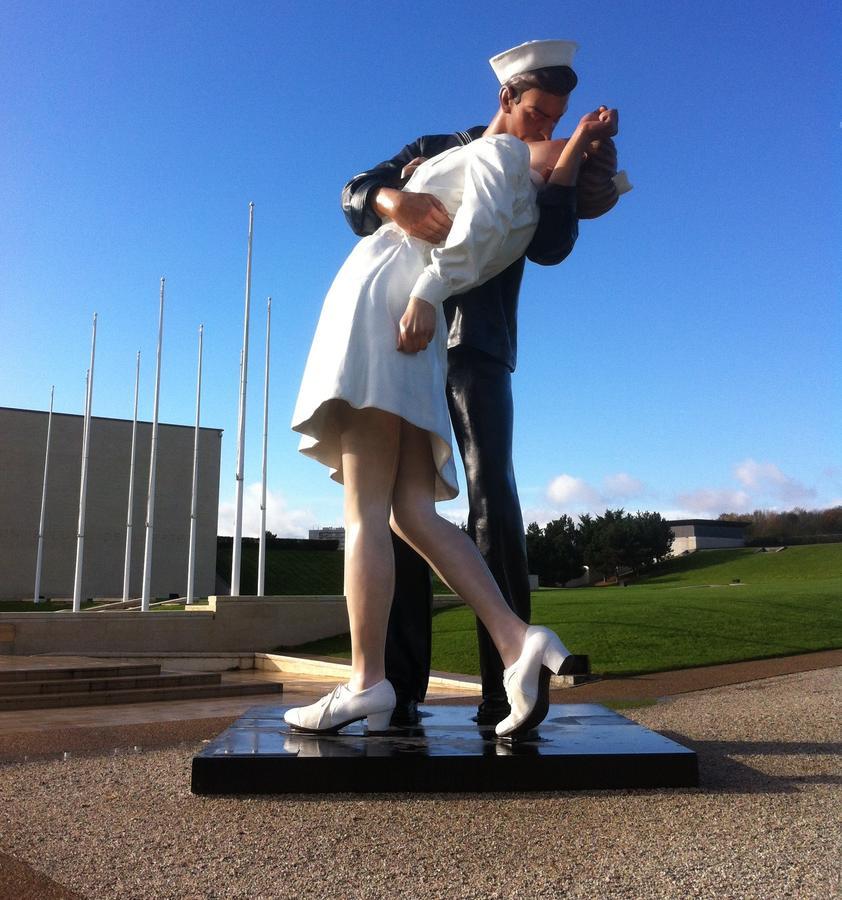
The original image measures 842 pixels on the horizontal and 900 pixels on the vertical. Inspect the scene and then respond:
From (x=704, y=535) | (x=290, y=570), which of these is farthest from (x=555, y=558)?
(x=704, y=535)

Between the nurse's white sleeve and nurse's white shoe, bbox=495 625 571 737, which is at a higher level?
the nurse's white sleeve

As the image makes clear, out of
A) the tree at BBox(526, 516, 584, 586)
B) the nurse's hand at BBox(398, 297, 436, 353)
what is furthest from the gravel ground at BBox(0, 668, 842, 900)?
the tree at BBox(526, 516, 584, 586)

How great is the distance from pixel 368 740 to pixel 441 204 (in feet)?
7.55

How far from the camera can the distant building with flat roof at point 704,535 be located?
6488cm

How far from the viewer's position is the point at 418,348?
3.51 m

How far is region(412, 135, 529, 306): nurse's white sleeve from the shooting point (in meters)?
3.55

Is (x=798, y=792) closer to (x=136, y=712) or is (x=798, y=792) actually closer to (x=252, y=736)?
(x=252, y=736)

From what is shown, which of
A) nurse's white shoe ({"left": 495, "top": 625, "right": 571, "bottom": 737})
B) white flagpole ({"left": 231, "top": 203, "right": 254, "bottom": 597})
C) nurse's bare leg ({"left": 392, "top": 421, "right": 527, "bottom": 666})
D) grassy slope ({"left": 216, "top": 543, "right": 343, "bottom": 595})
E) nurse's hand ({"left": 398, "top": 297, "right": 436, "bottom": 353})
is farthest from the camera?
grassy slope ({"left": 216, "top": 543, "right": 343, "bottom": 595})

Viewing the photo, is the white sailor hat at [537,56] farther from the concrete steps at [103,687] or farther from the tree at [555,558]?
the tree at [555,558]

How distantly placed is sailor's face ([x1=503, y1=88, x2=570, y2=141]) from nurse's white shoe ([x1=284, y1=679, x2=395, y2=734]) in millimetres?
2792

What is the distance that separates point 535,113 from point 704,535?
64.9 meters

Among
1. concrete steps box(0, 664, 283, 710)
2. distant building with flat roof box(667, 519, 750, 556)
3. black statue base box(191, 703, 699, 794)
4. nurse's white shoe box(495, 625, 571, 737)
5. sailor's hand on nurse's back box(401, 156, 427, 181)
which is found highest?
distant building with flat roof box(667, 519, 750, 556)

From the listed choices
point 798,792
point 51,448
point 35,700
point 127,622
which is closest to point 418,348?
point 798,792

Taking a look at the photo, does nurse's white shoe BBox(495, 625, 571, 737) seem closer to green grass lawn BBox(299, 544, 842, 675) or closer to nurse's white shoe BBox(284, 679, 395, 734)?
nurse's white shoe BBox(284, 679, 395, 734)
